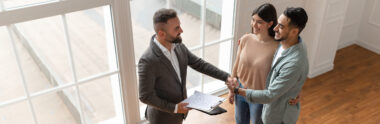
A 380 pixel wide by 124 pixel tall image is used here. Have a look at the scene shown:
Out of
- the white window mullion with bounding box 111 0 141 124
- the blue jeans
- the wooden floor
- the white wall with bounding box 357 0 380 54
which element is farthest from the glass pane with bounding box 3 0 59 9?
the white wall with bounding box 357 0 380 54

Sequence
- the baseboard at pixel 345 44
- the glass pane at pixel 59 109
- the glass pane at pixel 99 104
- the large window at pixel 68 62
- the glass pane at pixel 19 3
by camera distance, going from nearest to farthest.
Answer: the glass pane at pixel 19 3 → the large window at pixel 68 62 → the glass pane at pixel 59 109 → the glass pane at pixel 99 104 → the baseboard at pixel 345 44

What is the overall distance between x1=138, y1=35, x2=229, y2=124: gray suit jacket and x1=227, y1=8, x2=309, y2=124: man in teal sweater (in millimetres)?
374

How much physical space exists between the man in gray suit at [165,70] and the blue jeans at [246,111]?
0.32 metres

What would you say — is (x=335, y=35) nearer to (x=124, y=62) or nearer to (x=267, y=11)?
(x=267, y=11)

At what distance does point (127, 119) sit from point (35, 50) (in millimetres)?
1426

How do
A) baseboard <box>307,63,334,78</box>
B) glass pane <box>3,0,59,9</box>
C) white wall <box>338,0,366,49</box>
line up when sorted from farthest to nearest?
white wall <box>338,0,366,49</box> < baseboard <box>307,63,334,78</box> < glass pane <box>3,0,59,9</box>

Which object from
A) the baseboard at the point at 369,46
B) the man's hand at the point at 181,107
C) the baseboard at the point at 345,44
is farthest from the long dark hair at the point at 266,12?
the baseboard at the point at 369,46

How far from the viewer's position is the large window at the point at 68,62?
2.44 metres

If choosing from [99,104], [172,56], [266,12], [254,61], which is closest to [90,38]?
[99,104]

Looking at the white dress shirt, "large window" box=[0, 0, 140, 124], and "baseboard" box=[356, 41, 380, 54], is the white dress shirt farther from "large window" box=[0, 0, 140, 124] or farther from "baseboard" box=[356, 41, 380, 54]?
"baseboard" box=[356, 41, 380, 54]

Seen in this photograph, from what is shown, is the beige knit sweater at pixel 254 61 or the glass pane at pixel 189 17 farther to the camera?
the glass pane at pixel 189 17

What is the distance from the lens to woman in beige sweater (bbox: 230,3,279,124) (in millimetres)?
2422

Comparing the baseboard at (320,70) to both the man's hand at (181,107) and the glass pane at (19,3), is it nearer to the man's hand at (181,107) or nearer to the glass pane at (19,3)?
the man's hand at (181,107)

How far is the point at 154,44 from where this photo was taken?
7.44 feet
